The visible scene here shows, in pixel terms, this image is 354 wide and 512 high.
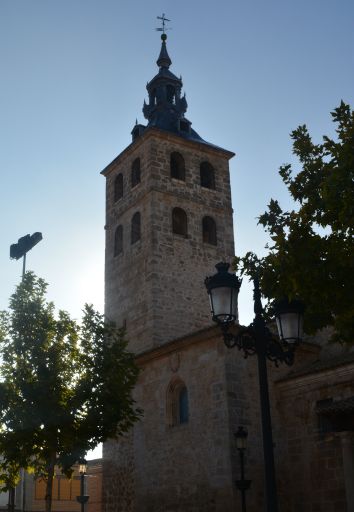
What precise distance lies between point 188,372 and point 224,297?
481 inches

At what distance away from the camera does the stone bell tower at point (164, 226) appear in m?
24.5

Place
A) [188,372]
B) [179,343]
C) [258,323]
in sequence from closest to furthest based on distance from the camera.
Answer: [258,323] < [188,372] < [179,343]

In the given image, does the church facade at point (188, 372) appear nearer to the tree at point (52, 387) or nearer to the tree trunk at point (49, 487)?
the tree at point (52, 387)

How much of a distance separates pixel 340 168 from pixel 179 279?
50.7ft

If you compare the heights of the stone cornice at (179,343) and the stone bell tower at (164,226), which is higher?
the stone bell tower at (164,226)

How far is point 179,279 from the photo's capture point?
82.4ft

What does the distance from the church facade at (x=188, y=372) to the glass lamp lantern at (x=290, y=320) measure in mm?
7676

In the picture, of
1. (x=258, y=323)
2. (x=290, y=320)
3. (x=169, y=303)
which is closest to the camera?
(x=258, y=323)

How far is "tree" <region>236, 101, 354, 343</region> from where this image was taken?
33.1 feet

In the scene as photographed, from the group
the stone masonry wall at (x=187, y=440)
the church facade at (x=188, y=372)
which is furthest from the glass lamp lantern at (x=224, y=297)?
the stone masonry wall at (x=187, y=440)

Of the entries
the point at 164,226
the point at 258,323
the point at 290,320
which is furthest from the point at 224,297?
the point at 164,226

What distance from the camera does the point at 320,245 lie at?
1058 cm

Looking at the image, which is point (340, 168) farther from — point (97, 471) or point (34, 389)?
point (97, 471)

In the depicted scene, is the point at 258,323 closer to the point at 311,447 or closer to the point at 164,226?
the point at 311,447
